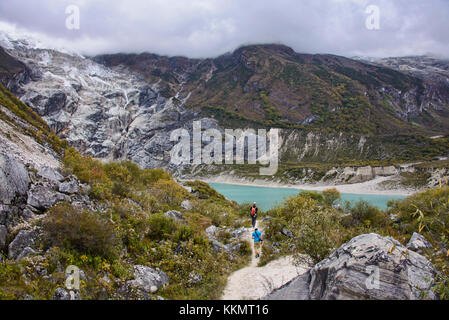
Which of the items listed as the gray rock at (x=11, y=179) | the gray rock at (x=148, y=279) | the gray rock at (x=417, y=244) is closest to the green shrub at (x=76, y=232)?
the gray rock at (x=148, y=279)

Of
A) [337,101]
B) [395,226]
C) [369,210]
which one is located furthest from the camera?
[337,101]

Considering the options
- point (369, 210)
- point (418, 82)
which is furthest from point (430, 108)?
point (369, 210)

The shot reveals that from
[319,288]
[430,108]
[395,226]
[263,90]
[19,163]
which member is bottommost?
[395,226]

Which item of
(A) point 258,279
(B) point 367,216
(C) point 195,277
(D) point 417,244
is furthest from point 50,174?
(B) point 367,216

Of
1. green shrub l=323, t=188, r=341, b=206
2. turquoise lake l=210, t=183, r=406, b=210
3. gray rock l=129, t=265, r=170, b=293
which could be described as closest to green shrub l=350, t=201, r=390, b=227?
green shrub l=323, t=188, r=341, b=206

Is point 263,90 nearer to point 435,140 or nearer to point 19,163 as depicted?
point 435,140

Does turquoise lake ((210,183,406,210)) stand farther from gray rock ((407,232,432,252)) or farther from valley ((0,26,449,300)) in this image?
gray rock ((407,232,432,252))

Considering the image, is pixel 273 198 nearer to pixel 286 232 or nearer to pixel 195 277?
pixel 286 232
